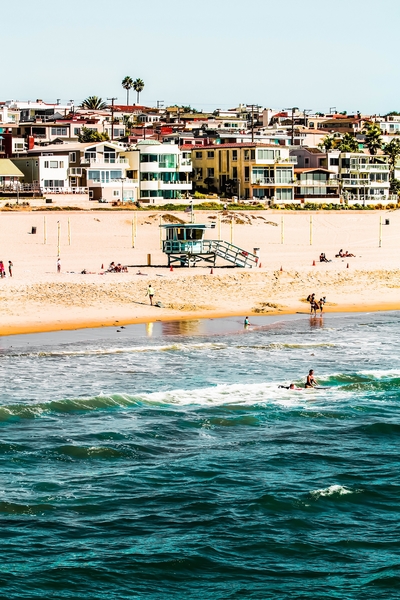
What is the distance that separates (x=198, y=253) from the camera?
62.6 m

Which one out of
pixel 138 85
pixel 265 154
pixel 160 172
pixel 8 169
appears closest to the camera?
pixel 8 169

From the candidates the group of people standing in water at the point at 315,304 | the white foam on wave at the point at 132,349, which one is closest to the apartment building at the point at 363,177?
the group of people standing in water at the point at 315,304

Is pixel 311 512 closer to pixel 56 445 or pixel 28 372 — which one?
pixel 56 445

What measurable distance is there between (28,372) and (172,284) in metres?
18.9

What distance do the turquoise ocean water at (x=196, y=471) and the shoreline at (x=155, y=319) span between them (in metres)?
2.08

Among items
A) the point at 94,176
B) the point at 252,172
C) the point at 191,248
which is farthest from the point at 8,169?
the point at 191,248

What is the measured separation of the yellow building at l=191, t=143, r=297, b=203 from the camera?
10869 cm

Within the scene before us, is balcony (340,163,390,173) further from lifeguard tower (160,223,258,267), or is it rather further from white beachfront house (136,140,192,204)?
lifeguard tower (160,223,258,267)

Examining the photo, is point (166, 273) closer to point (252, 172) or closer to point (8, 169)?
point (8, 169)

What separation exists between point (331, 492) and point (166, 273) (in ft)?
114

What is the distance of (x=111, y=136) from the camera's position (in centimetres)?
13825

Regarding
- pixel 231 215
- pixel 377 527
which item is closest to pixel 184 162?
pixel 231 215

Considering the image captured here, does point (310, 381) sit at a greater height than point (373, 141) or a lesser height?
lesser

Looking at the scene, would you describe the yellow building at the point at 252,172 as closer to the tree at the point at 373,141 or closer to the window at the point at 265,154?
the window at the point at 265,154
